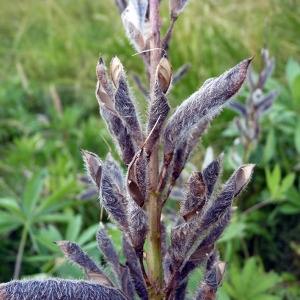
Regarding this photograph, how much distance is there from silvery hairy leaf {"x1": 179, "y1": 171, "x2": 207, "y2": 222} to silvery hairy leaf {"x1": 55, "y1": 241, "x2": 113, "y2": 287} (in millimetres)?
172

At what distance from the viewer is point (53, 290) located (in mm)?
620

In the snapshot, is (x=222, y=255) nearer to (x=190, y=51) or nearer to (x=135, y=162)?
(x=135, y=162)

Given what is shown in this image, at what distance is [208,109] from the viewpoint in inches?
27.0

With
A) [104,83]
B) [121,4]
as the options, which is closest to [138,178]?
[104,83]

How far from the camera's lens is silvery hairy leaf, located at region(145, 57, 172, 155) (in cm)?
67

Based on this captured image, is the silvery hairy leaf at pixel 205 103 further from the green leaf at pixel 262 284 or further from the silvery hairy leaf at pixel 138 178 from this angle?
the green leaf at pixel 262 284

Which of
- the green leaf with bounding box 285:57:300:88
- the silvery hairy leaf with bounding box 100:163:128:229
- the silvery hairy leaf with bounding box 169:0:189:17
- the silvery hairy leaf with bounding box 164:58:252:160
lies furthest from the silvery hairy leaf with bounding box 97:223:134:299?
the green leaf with bounding box 285:57:300:88

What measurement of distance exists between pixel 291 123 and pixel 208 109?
149 centimetres

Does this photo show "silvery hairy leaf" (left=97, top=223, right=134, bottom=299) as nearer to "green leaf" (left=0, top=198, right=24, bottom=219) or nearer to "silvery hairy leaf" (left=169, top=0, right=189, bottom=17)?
"silvery hairy leaf" (left=169, top=0, right=189, bottom=17)

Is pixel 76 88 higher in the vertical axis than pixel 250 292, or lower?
higher

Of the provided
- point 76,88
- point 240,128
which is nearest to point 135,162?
point 240,128

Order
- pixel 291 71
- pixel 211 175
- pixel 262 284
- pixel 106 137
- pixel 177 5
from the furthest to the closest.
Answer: pixel 106 137
pixel 291 71
pixel 262 284
pixel 177 5
pixel 211 175

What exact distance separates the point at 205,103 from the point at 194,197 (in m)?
0.14

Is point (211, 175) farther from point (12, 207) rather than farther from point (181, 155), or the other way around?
point (12, 207)
